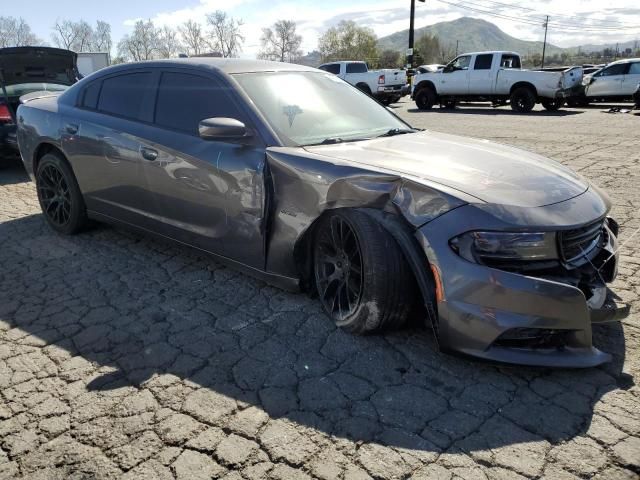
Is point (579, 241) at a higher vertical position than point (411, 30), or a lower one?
lower

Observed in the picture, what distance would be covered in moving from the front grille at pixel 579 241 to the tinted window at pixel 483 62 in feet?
53.3

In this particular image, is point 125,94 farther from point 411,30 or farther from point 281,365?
point 411,30

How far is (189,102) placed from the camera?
3.84 meters

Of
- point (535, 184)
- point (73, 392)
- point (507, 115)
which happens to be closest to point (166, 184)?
point (73, 392)

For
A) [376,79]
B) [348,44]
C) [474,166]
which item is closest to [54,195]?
[474,166]

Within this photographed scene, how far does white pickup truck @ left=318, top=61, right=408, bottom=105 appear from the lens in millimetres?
20875

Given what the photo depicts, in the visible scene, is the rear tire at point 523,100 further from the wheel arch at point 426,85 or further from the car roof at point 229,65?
the car roof at point 229,65

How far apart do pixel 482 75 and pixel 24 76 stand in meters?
13.9

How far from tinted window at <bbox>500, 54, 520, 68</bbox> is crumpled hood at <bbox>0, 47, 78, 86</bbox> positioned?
13322mm

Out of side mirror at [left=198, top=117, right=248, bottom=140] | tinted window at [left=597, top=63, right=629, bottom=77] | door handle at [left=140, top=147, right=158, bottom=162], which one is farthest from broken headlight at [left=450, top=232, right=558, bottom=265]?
tinted window at [left=597, top=63, right=629, bottom=77]

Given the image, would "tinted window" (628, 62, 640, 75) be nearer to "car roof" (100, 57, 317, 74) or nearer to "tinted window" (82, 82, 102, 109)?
"car roof" (100, 57, 317, 74)

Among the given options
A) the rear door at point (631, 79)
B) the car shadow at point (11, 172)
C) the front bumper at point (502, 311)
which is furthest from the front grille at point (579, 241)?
the rear door at point (631, 79)

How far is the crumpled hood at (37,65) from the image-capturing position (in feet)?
27.5

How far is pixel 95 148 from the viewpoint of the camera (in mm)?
4426
